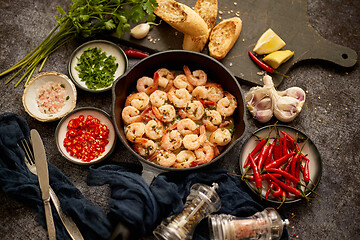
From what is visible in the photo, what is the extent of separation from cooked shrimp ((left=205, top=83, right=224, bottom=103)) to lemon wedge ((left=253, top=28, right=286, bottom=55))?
56 cm

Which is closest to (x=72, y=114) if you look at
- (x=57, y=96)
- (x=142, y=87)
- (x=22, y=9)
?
(x=57, y=96)

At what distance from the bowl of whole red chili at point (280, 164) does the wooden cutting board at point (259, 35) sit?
0.56 meters

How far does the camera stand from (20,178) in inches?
114

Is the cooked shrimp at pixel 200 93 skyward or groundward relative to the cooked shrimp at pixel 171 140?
skyward

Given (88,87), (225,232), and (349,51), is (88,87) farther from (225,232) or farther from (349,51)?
(349,51)

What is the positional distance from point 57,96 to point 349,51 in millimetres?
2936

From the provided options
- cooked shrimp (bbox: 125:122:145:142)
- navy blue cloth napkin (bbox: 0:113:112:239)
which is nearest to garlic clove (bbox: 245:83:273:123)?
cooked shrimp (bbox: 125:122:145:142)

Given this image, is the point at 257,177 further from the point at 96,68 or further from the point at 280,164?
the point at 96,68

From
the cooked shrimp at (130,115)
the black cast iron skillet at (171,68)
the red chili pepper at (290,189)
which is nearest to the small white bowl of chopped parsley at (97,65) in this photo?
the black cast iron skillet at (171,68)

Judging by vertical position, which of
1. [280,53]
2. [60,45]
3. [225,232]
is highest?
[60,45]

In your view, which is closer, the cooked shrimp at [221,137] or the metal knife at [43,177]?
the metal knife at [43,177]

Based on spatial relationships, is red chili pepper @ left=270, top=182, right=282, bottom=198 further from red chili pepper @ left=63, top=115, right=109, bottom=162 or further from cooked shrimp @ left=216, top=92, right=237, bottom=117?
red chili pepper @ left=63, top=115, right=109, bottom=162

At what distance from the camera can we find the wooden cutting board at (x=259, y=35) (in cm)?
340

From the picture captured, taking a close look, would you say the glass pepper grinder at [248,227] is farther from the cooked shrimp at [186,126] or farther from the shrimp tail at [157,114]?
the shrimp tail at [157,114]
